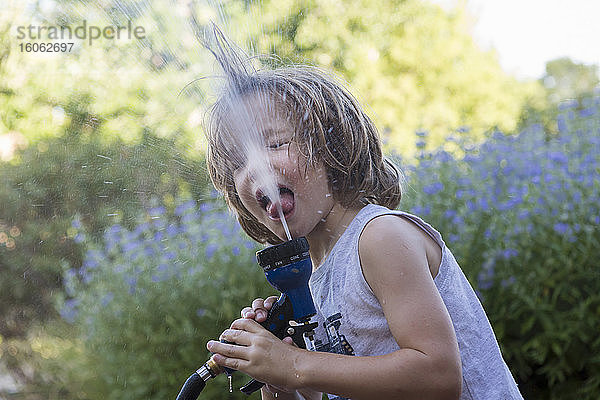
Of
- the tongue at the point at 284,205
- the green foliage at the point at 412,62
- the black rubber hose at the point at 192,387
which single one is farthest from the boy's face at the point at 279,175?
the green foliage at the point at 412,62

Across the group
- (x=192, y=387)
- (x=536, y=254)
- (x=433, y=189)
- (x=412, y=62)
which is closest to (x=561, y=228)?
(x=536, y=254)

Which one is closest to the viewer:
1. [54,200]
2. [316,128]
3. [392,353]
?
[392,353]

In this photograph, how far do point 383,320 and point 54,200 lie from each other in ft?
16.2

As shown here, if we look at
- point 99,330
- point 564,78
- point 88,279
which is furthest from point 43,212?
point 564,78

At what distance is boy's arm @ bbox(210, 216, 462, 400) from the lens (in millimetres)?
1130

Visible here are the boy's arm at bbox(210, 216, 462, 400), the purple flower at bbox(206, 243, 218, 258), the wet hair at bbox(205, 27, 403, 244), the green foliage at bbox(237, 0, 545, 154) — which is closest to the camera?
the boy's arm at bbox(210, 216, 462, 400)

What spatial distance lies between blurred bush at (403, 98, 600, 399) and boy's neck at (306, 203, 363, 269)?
3.82ft

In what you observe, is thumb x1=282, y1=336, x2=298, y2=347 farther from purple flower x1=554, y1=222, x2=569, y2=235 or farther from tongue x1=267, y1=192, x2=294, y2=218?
purple flower x1=554, y1=222, x2=569, y2=235

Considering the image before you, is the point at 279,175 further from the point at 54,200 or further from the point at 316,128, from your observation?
the point at 54,200

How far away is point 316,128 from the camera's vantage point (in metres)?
1.45

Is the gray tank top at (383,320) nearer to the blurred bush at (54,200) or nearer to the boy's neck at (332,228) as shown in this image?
the boy's neck at (332,228)

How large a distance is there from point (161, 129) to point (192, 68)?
47.5 inches

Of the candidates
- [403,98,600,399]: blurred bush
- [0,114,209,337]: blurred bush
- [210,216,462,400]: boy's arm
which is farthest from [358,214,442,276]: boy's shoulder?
[0,114,209,337]: blurred bush

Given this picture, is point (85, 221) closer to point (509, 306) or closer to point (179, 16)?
point (179, 16)
